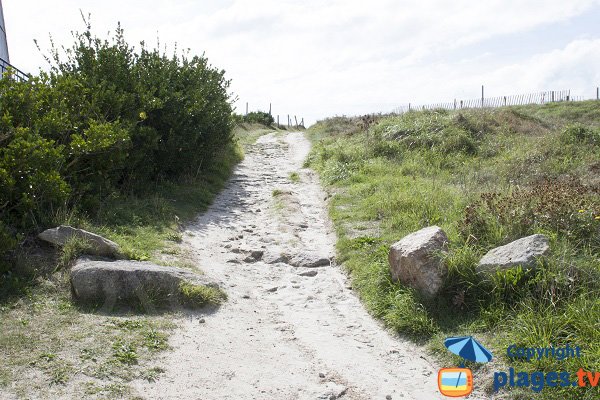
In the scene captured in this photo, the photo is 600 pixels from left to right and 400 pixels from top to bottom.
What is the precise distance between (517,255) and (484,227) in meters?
1.38

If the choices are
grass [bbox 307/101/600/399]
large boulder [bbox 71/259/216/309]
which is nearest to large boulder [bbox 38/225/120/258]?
large boulder [bbox 71/259/216/309]

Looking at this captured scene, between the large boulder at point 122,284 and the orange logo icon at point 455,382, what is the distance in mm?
3368

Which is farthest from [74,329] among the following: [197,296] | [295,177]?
[295,177]

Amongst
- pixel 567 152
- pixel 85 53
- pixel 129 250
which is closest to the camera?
pixel 129 250

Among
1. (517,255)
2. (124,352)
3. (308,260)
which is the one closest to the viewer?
(124,352)

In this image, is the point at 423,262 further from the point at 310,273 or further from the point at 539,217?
the point at 310,273

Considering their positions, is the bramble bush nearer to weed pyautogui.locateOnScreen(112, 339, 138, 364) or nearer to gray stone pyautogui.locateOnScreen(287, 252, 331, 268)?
weed pyautogui.locateOnScreen(112, 339, 138, 364)

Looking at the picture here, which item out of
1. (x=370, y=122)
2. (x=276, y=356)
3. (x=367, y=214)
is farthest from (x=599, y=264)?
(x=370, y=122)

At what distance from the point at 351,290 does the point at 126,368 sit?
11.5 ft

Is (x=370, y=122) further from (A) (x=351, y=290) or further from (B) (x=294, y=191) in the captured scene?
(A) (x=351, y=290)

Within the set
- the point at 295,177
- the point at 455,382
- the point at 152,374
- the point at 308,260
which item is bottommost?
the point at 455,382

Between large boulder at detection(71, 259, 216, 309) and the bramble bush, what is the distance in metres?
1.09

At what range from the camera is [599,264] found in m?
5.98

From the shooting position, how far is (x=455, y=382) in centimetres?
506
